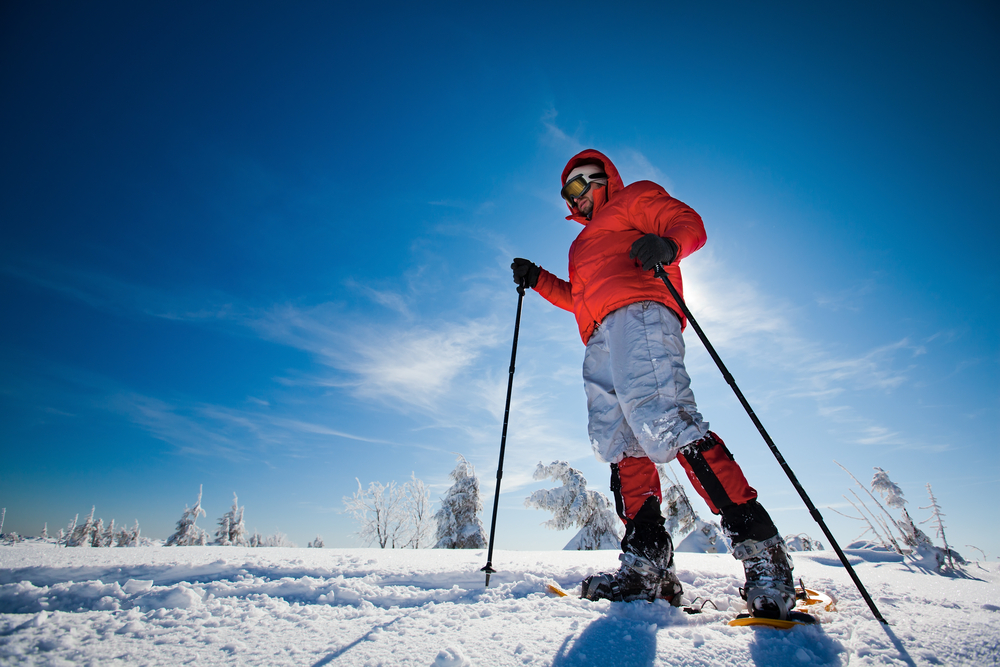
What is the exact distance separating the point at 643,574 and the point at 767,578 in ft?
1.91

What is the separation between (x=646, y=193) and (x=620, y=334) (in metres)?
0.99

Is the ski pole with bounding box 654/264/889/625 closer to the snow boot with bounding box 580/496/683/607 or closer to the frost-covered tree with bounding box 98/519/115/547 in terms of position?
the snow boot with bounding box 580/496/683/607

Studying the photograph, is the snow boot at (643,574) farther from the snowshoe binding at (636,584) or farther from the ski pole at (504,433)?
the ski pole at (504,433)

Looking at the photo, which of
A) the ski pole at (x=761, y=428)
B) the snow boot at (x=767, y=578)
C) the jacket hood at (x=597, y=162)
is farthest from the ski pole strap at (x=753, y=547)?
the jacket hood at (x=597, y=162)

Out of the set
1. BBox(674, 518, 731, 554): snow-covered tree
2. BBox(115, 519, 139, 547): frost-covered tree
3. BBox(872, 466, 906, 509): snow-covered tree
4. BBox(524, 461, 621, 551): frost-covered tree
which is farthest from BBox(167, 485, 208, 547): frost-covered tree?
BBox(872, 466, 906, 509): snow-covered tree

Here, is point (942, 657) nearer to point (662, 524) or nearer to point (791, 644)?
point (791, 644)

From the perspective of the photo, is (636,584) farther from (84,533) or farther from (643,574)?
(84,533)

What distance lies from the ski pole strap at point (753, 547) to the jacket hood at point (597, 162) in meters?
2.32

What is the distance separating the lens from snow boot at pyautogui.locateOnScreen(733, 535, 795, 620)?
149cm

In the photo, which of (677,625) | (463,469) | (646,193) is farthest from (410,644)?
(463,469)

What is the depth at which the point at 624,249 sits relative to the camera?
2.43m

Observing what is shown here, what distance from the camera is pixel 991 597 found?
5.89ft

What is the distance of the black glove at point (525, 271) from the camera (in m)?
3.37

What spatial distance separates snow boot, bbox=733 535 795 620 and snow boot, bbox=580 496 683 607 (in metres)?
0.40
